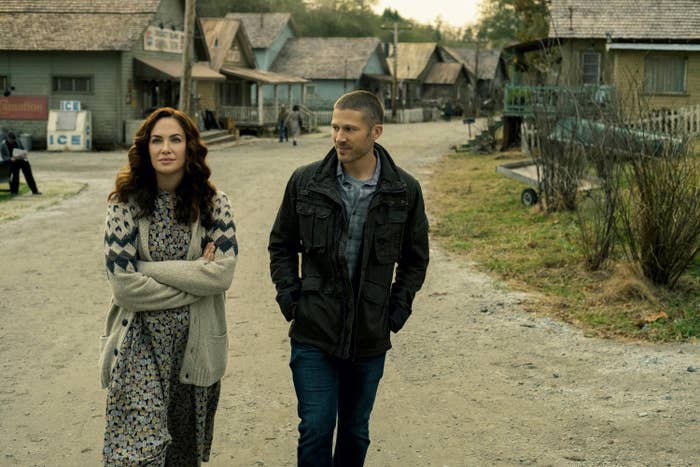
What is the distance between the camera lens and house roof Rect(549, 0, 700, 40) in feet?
106

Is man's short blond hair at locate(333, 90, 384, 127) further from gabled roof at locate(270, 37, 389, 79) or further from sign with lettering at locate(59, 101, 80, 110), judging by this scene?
gabled roof at locate(270, 37, 389, 79)

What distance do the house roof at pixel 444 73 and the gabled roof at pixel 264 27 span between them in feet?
51.0

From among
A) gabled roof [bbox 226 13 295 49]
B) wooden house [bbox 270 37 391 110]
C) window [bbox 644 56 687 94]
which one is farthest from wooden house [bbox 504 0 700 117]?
gabled roof [bbox 226 13 295 49]

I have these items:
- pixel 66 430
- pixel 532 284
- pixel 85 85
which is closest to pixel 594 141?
pixel 532 284

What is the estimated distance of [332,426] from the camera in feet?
13.8

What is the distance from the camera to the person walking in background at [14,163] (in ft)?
61.7

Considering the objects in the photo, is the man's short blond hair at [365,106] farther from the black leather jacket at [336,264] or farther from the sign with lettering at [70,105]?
the sign with lettering at [70,105]

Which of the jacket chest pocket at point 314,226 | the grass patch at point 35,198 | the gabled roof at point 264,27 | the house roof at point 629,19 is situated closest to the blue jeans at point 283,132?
the house roof at point 629,19

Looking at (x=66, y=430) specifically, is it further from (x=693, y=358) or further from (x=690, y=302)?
(x=690, y=302)

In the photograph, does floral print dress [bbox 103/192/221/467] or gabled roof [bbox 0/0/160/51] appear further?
gabled roof [bbox 0/0/160/51]

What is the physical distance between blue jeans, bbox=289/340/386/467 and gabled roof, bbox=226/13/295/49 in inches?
2363

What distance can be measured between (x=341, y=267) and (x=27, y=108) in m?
31.9

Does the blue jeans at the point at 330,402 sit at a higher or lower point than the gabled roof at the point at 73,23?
lower

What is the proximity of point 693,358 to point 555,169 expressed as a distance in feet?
23.2
